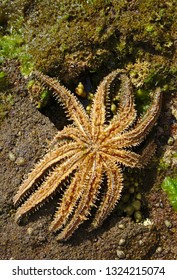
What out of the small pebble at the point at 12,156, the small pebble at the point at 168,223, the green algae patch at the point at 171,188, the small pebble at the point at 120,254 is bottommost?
the small pebble at the point at 120,254

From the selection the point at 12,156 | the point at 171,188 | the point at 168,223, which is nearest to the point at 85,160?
the point at 12,156

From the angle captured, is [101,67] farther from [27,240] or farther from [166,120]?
[27,240]

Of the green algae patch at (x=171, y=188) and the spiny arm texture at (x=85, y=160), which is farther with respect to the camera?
the green algae patch at (x=171, y=188)

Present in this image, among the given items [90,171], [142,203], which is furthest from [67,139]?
[142,203]

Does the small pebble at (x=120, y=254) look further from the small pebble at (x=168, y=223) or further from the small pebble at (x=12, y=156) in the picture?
the small pebble at (x=12, y=156)

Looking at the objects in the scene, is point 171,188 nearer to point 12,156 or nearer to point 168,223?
point 168,223

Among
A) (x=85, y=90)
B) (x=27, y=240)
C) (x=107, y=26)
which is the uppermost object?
(x=107, y=26)

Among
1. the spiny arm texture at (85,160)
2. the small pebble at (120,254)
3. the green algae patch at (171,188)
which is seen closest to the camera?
the spiny arm texture at (85,160)

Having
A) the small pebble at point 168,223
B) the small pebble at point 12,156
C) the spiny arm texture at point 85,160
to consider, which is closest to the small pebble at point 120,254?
the spiny arm texture at point 85,160
